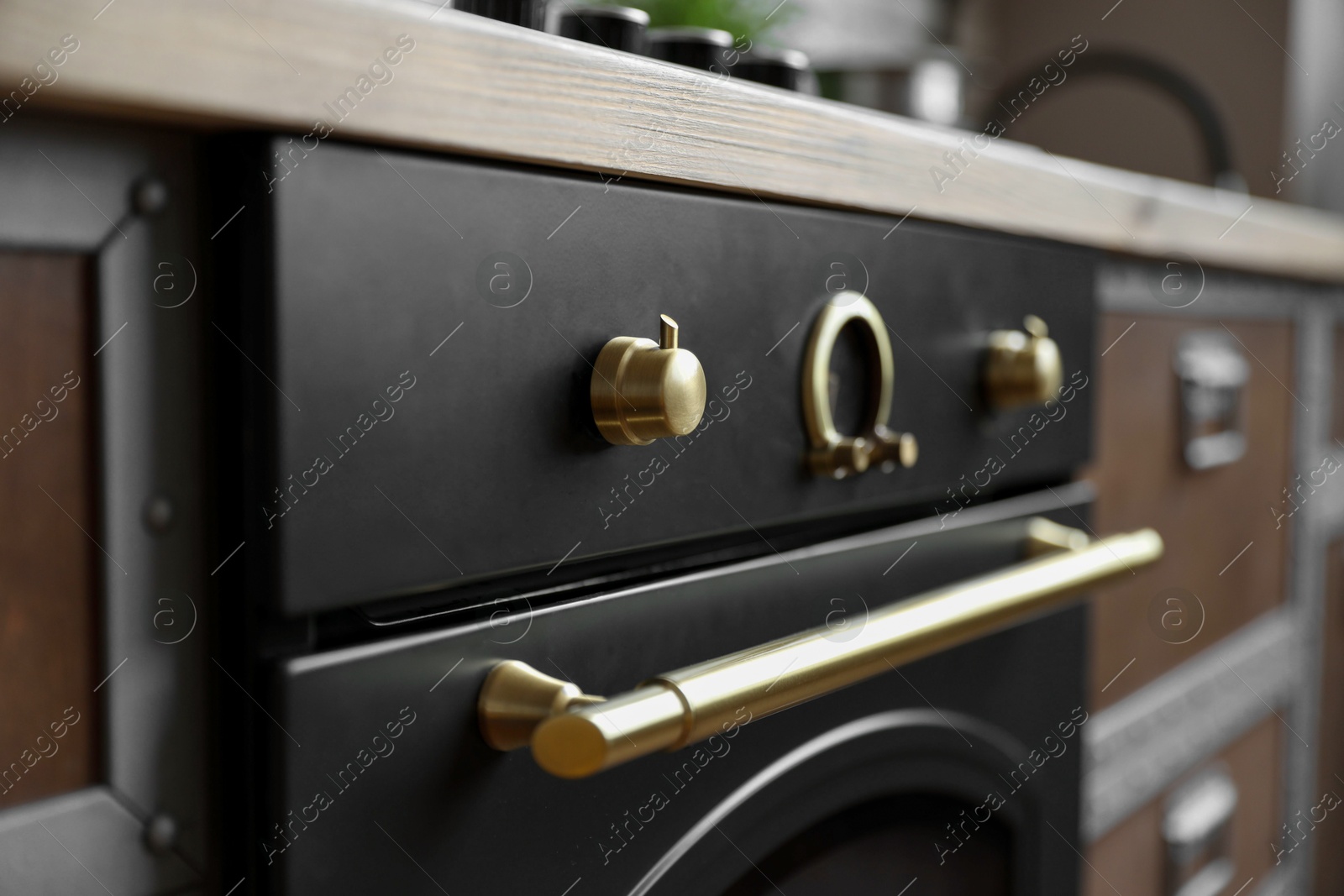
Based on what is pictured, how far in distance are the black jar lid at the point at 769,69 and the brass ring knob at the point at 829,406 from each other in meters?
0.10

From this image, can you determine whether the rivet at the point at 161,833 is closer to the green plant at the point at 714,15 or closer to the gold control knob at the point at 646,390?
the gold control knob at the point at 646,390

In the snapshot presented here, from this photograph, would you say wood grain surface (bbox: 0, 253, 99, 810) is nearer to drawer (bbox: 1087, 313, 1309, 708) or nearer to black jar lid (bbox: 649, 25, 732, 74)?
black jar lid (bbox: 649, 25, 732, 74)

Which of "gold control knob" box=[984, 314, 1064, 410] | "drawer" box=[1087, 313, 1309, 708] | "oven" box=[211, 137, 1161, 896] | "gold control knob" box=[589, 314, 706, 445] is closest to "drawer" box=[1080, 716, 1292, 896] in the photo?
"drawer" box=[1087, 313, 1309, 708]

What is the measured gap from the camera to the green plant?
2.70ft

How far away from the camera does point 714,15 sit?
83 cm

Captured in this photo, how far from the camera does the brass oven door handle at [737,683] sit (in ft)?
0.90

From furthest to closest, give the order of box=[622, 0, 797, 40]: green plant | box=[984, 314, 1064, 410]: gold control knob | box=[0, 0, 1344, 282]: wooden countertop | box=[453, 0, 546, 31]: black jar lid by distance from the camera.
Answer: box=[622, 0, 797, 40]: green plant
box=[984, 314, 1064, 410]: gold control knob
box=[453, 0, 546, 31]: black jar lid
box=[0, 0, 1344, 282]: wooden countertop

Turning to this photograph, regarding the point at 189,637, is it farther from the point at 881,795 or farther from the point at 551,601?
the point at 881,795

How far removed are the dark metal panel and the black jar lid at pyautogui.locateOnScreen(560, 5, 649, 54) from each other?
8 centimetres

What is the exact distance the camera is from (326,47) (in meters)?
0.24

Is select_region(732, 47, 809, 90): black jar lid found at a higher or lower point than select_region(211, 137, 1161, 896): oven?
higher

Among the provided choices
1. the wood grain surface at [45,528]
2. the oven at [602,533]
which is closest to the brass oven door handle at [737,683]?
the oven at [602,533]

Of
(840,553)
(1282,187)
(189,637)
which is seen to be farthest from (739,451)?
(1282,187)

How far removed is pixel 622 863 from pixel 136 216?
0.75 feet
